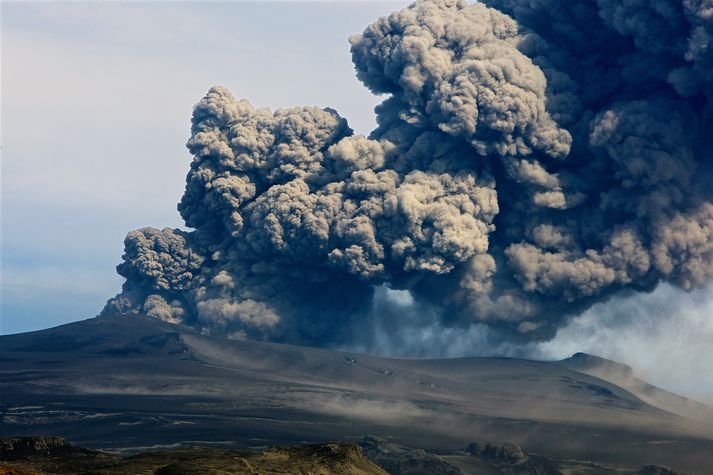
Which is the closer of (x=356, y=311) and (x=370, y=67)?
(x=370, y=67)

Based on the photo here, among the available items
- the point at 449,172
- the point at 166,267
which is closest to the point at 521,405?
the point at 449,172

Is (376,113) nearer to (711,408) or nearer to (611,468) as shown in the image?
(711,408)

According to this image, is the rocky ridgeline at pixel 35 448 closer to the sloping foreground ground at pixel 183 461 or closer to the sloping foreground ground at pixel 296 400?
the sloping foreground ground at pixel 183 461

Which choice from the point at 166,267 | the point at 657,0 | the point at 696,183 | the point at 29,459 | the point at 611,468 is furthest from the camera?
the point at 166,267

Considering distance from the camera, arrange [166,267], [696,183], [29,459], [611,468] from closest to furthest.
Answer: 1. [29,459]
2. [611,468]
3. [696,183]
4. [166,267]

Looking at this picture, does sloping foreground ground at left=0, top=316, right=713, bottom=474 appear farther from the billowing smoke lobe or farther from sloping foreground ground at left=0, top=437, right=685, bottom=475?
sloping foreground ground at left=0, top=437, right=685, bottom=475

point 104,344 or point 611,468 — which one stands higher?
point 104,344

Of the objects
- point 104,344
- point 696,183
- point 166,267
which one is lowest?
point 104,344

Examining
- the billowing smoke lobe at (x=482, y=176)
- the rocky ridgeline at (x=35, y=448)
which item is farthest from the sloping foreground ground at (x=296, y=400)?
the rocky ridgeline at (x=35, y=448)

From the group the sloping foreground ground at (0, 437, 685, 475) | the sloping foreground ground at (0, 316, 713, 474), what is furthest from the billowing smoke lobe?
the sloping foreground ground at (0, 437, 685, 475)
